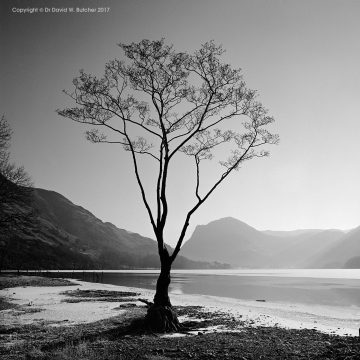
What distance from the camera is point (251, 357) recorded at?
45.0ft

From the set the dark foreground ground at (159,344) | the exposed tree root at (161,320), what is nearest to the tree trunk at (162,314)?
the exposed tree root at (161,320)

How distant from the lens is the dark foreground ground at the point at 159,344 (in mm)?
13922

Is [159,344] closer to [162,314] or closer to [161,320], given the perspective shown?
[161,320]

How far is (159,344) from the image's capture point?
1622 cm

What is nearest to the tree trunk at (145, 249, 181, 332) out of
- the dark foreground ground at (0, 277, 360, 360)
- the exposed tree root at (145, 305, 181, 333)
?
the exposed tree root at (145, 305, 181, 333)

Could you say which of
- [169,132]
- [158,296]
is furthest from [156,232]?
[169,132]

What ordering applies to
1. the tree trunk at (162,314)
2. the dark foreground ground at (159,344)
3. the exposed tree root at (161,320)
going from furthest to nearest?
1. the tree trunk at (162,314)
2. the exposed tree root at (161,320)
3. the dark foreground ground at (159,344)

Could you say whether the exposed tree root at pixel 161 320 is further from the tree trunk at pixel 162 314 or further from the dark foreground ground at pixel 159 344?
the dark foreground ground at pixel 159 344

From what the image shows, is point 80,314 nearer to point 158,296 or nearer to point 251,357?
point 158,296

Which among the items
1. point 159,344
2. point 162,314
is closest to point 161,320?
point 162,314

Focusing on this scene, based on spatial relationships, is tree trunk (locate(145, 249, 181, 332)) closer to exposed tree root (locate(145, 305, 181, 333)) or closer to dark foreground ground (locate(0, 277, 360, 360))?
exposed tree root (locate(145, 305, 181, 333))

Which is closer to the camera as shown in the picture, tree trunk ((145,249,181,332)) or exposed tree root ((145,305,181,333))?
exposed tree root ((145,305,181,333))

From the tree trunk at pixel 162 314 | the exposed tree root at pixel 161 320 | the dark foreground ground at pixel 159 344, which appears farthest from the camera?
the tree trunk at pixel 162 314

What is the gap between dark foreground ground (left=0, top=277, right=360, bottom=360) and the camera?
13922mm
